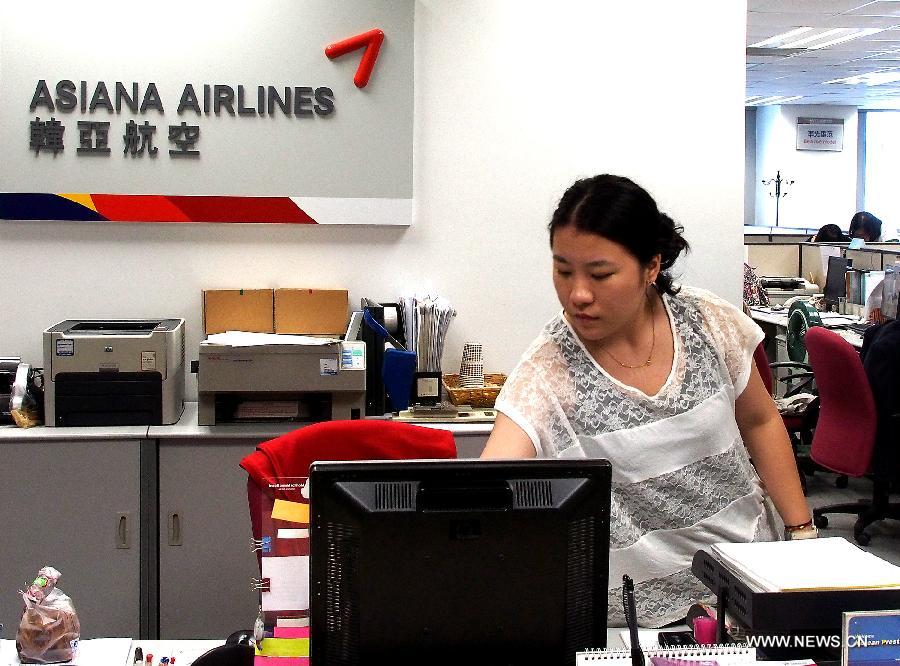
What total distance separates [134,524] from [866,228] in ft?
22.9

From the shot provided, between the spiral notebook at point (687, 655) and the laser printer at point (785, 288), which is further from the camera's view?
the laser printer at point (785, 288)

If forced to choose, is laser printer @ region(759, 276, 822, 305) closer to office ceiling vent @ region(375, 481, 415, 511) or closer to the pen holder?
the pen holder

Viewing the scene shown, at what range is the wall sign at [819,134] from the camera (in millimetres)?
15023

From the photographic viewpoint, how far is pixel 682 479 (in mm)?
2055

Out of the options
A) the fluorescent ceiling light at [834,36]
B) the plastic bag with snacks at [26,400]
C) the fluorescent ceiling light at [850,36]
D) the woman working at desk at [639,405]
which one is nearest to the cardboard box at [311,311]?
the plastic bag with snacks at [26,400]

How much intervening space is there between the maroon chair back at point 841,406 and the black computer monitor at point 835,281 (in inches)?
97.9

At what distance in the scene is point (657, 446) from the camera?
2035 mm

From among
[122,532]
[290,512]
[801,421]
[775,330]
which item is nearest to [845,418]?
[801,421]

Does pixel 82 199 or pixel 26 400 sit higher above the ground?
pixel 82 199

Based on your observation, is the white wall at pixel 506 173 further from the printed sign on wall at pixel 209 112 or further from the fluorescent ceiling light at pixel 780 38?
the fluorescent ceiling light at pixel 780 38

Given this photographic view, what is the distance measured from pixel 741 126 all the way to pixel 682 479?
→ 240 cm

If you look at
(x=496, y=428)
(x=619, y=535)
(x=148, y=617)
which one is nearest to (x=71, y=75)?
(x=148, y=617)

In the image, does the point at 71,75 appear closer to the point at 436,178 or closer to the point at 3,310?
the point at 3,310

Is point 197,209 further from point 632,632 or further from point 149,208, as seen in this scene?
point 632,632
